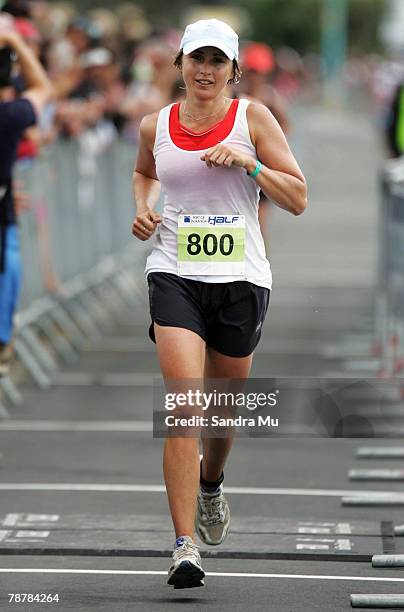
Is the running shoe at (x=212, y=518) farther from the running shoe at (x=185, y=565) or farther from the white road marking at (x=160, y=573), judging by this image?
the running shoe at (x=185, y=565)

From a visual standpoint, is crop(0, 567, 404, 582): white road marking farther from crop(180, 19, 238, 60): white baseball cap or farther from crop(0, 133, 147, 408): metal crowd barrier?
crop(0, 133, 147, 408): metal crowd barrier

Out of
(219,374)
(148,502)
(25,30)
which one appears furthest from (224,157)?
(25,30)

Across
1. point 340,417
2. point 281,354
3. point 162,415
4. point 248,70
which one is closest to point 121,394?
point 281,354

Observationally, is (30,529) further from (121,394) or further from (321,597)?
(121,394)

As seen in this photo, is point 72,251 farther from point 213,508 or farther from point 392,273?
point 213,508

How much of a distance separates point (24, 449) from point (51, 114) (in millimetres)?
4230

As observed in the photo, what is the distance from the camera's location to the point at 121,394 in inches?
503

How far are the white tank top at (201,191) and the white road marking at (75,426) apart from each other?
13.7 feet

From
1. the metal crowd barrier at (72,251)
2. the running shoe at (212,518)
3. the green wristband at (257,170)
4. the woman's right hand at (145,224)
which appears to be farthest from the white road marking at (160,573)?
the metal crowd barrier at (72,251)

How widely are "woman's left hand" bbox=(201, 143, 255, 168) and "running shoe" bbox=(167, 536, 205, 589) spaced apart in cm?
138

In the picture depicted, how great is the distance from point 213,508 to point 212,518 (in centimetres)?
5

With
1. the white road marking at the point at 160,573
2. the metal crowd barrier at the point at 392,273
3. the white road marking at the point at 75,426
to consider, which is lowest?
the white road marking at the point at 160,573

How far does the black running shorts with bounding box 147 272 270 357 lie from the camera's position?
7012 millimetres

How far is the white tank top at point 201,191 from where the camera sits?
22.9ft
